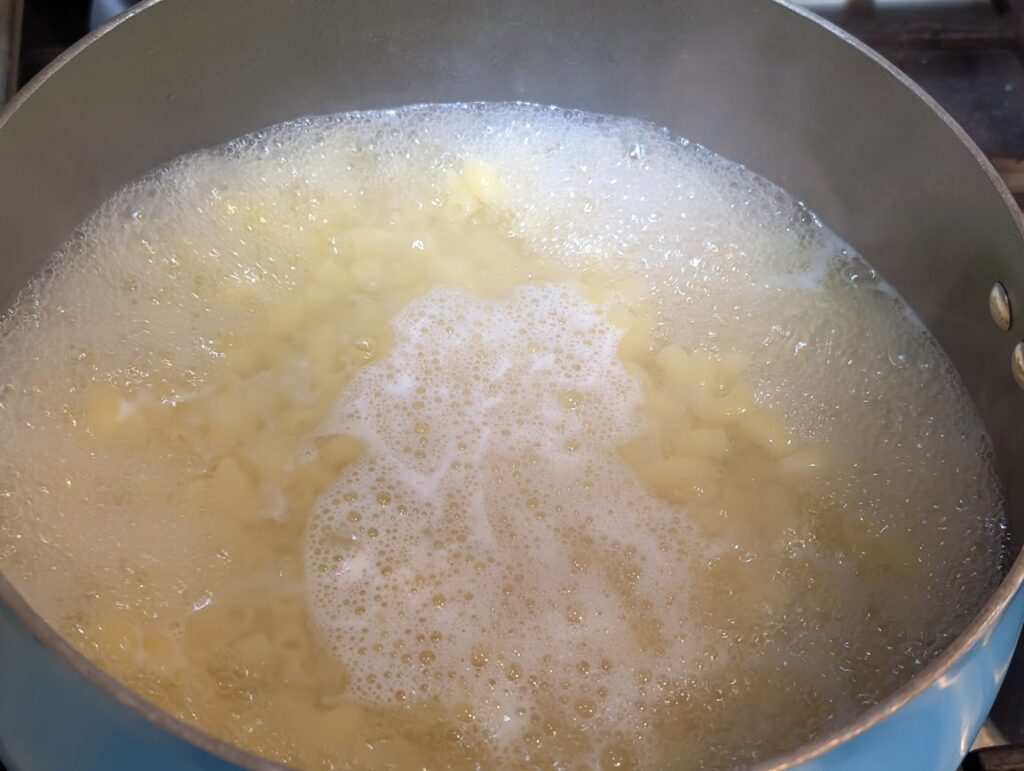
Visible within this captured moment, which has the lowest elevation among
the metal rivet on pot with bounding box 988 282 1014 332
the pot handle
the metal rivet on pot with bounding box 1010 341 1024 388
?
the pot handle

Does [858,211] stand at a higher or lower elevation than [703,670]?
higher

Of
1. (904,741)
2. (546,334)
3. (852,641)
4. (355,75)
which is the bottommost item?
(852,641)

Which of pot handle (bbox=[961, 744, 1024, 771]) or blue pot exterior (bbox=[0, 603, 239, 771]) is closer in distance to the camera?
blue pot exterior (bbox=[0, 603, 239, 771])

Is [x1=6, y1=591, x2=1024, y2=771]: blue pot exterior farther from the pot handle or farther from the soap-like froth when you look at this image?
the soap-like froth

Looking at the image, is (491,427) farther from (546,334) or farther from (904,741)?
(904,741)

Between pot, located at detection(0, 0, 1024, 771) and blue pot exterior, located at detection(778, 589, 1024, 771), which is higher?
pot, located at detection(0, 0, 1024, 771)

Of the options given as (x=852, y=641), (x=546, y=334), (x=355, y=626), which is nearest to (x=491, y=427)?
(x=546, y=334)

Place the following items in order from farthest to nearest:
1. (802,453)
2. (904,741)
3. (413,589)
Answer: (802,453), (413,589), (904,741)

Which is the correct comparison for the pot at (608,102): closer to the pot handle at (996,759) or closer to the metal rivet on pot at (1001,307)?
the metal rivet on pot at (1001,307)

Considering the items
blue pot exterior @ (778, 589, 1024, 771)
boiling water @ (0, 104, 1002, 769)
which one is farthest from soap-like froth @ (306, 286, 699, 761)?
blue pot exterior @ (778, 589, 1024, 771)
